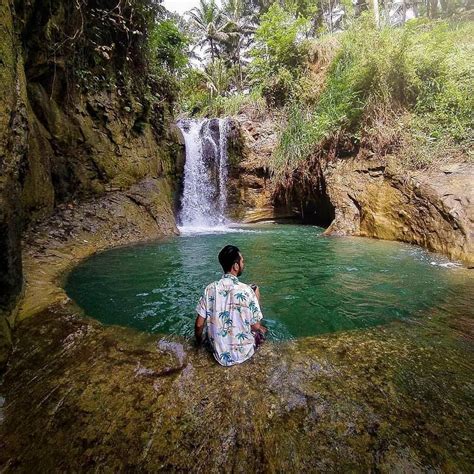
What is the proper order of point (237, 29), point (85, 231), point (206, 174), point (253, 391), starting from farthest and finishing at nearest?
point (237, 29) → point (206, 174) → point (85, 231) → point (253, 391)

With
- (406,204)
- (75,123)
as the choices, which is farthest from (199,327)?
(75,123)

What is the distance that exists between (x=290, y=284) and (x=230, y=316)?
8.01ft

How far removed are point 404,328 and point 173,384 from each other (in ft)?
7.45

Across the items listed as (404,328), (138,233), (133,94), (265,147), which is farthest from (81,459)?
(265,147)

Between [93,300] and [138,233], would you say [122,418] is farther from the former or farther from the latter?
[138,233]

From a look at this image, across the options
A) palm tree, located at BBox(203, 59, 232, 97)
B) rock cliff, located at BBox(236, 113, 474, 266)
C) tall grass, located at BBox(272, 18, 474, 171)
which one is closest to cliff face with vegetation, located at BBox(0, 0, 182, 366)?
rock cliff, located at BBox(236, 113, 474, 266)


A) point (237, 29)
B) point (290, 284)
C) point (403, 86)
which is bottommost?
point (290, 284)

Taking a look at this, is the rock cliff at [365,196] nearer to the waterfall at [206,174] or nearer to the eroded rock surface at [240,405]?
the waterfall at [206,174]

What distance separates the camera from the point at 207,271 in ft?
17.9

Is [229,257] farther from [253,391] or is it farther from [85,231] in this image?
[85,231]

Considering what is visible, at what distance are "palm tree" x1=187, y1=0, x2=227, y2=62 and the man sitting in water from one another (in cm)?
3222

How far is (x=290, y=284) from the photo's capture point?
470cm

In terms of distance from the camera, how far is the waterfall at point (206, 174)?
12.9 meters

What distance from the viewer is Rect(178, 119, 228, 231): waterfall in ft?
42.3
